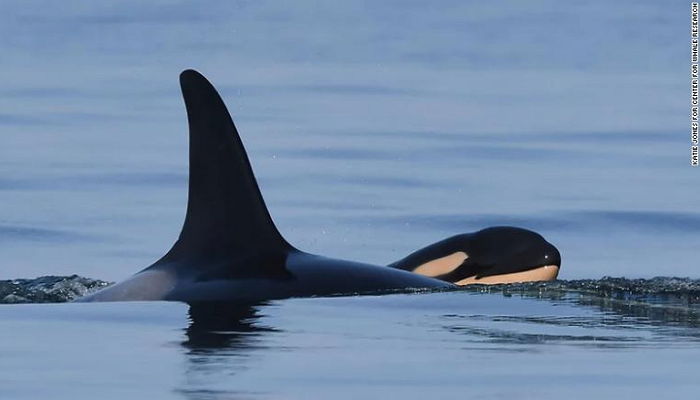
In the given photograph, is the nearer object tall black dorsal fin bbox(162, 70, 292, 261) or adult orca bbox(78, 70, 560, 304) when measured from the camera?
adult orca bbox(78, 70, 560, 304)

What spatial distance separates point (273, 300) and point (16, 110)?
18279mm

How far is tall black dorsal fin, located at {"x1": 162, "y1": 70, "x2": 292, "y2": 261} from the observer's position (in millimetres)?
11828

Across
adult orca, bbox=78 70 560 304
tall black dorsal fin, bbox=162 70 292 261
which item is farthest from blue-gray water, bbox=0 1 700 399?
tall black dorsal fin, bbox=162 70 292 261

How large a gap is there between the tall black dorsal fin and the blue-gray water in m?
0.70

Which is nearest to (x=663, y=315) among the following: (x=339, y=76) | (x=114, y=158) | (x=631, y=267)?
(x=631, y=267)

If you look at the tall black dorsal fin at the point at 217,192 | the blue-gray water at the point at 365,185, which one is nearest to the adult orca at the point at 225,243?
the tall black dorsal fin at the point at 217,192

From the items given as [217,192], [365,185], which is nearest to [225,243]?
[217,192]

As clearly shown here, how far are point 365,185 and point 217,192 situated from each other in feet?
30.6

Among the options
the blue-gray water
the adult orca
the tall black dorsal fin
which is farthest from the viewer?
the tall black dorsal fin

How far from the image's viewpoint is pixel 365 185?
2119 cm

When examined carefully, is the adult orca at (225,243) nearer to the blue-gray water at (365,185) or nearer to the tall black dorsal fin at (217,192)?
the tall black dorsal fin at (217,192)

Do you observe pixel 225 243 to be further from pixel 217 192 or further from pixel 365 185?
pixel 365 185

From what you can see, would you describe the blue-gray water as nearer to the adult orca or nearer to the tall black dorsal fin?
the adult orca

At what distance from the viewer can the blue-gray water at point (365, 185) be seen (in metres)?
9.00
